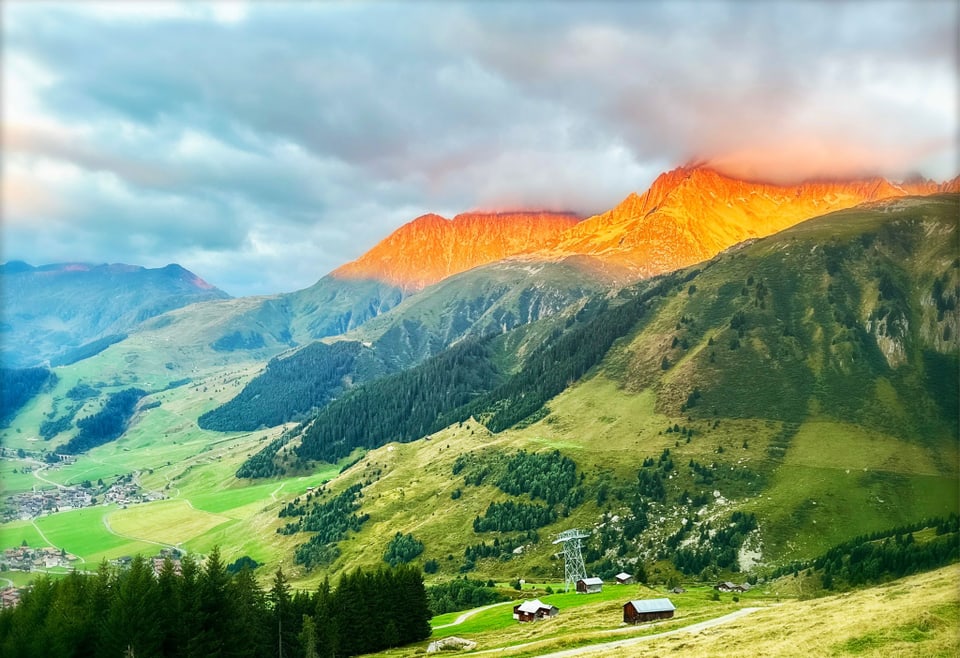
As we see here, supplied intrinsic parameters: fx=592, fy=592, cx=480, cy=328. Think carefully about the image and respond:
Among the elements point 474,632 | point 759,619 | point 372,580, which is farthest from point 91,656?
point 759,619

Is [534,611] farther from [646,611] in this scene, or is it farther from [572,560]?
Answer: [572,560]

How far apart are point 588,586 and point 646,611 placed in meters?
58.3

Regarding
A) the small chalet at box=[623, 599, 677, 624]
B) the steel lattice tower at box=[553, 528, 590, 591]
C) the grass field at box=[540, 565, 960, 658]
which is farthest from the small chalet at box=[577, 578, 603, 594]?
the grass field at box=[540, 565, 960, 658]

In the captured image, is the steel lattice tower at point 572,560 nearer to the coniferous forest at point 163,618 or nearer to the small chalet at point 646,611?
the small chalet at point 646,611

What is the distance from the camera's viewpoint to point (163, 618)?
73.4 metres

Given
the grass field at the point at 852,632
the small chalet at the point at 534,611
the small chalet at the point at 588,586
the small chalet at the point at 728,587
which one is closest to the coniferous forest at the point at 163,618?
the small chalet at the point at 534,611

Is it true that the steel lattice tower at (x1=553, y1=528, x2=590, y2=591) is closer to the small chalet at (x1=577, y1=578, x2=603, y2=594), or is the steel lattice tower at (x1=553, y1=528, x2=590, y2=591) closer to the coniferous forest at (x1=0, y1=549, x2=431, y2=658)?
the small chalet at (x1=577, y1=578, x2=603, y2=594)

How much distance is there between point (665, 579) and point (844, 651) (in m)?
144

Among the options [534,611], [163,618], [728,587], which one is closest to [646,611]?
[534,611]

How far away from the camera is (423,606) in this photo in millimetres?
110938

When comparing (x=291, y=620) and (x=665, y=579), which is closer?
(x=291, y=620)

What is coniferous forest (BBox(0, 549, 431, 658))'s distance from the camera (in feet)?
231

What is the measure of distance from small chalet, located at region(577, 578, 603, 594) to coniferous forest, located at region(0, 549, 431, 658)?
235 feet

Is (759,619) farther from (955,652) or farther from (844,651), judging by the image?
(955,652)
